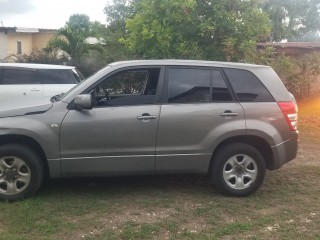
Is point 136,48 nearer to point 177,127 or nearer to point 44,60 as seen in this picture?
point 44,60

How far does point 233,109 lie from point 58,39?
47.0 ft

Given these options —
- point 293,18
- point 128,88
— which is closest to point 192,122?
point 128,88

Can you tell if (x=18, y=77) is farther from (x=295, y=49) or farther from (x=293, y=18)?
(x=293, y=18)

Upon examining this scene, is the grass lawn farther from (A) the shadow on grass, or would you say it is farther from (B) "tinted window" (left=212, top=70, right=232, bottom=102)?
(B) "tinted window" (left=212, top=70, right=232, bottom=102)

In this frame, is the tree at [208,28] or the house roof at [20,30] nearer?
the tree at [208,28]

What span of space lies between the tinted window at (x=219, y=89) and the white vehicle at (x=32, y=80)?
4.60m

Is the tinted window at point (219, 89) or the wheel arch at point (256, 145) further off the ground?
the tinted window at point (219, 89)

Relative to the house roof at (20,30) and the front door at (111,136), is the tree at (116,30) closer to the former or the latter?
the house roof at (20,30)

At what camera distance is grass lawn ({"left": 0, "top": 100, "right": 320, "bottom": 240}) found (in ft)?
13.9

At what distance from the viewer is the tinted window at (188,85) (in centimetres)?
527

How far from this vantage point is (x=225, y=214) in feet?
15.7

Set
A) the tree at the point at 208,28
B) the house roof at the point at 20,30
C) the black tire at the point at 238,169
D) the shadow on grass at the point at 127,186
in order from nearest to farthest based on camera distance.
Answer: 1. the black tire at the point at 238,169
2. the shadow on grass at the point at 127,186
3. the tree at the point at 208,28
4. the house roof at the point at 20,30

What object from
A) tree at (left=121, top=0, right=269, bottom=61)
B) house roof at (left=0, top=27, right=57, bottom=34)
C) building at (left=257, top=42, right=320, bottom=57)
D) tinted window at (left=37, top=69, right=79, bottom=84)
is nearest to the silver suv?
tinted window at (left=37, top=69, right=79, bottom=84)

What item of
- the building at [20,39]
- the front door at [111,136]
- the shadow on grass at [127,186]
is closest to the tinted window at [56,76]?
the shadow on grass at [127,186]
